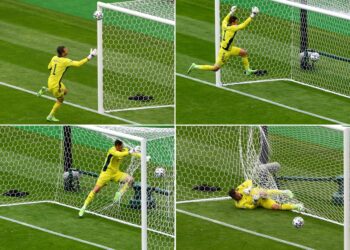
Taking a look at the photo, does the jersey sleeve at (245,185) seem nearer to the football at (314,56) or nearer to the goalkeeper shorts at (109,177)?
the goalkeeper shorts at (109,177)

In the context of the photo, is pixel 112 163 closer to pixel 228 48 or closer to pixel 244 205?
pixel 244 205

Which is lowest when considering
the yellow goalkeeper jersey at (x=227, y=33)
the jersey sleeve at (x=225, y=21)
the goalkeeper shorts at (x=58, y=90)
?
the goalkeeper shorts at (x=58, y=90)

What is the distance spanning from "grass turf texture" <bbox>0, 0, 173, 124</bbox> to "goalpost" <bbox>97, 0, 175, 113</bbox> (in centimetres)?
34

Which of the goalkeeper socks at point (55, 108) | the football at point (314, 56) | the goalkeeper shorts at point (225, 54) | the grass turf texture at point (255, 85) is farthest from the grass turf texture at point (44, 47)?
the football at point (314, 56)

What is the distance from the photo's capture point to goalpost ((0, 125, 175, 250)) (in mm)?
23984

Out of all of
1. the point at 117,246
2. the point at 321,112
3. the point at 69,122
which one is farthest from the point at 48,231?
the point at 321,112

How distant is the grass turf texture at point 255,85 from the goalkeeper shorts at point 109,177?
9.52 feet

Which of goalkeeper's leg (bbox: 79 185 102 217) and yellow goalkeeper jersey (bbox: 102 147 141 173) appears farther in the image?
goalkeeper's leg (bbox: 79 185 102 217)

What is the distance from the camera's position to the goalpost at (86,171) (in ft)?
78.7

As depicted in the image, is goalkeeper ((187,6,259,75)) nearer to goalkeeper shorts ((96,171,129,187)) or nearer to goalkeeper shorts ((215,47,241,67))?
goalkeeper shorts ((215,47,241,67))

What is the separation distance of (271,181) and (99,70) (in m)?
3.93

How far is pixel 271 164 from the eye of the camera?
25.4 metres

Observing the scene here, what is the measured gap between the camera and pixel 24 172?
26.2 meters

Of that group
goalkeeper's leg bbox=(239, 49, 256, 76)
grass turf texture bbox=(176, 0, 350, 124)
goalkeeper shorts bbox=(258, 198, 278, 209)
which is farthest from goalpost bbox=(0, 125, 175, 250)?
goalkeeper's leg bbox=(239, 49, 256, 76)
